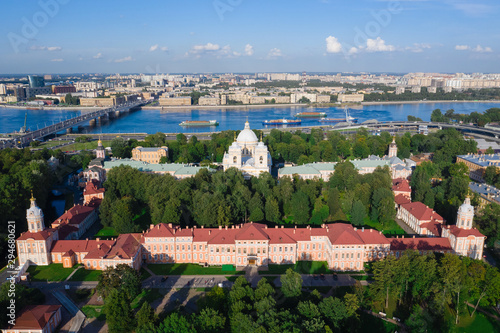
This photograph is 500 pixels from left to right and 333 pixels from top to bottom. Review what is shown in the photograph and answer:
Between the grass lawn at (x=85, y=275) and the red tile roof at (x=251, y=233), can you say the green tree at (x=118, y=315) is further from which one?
the red tile roof at (x=251, y=233)

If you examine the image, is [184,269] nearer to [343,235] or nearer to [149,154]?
[343,235]

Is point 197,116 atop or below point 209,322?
atop

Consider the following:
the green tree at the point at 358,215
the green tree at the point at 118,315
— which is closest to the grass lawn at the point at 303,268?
the green tree at the point at 358,215

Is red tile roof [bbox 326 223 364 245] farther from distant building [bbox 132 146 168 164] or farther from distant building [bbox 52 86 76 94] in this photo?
distant building [bbox 52 86 76 94]

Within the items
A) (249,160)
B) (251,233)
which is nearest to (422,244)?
(251,233)

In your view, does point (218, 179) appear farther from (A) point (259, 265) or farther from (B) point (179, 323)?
(B) point (179, 323)

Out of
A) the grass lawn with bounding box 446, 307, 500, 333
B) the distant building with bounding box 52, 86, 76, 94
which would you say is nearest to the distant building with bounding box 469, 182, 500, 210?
the grass lawn with bounding box 446, 307, 500, 333
